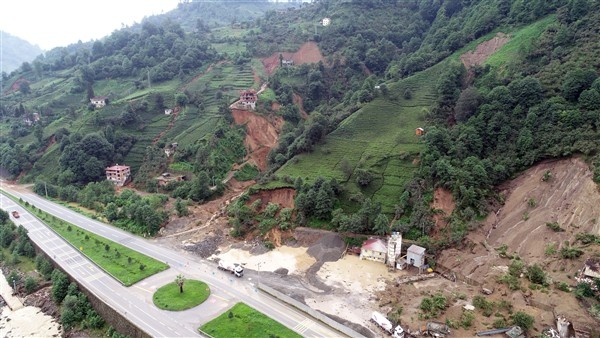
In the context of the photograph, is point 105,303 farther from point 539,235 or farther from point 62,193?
point 539,235

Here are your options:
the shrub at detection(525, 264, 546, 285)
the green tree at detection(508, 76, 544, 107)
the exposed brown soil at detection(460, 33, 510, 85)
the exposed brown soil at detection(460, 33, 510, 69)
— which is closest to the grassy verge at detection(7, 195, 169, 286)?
the shrub at detection(525, 264, 546, 285)

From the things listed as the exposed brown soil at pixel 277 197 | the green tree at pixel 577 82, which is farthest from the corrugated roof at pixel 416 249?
the green tree at pixel 577 82

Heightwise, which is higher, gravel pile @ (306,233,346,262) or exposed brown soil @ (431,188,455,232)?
exposed brown soil @ (431,188,455,232)

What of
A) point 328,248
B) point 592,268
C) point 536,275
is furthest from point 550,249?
point 328,248

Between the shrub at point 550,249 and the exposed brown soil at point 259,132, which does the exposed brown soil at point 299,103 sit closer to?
the exposed brown soil at point 259,132

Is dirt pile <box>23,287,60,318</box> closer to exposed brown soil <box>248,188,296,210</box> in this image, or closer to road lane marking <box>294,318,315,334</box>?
exposed brown soil <box>248,188,296,210</box>

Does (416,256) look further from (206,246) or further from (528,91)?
(528,91)
